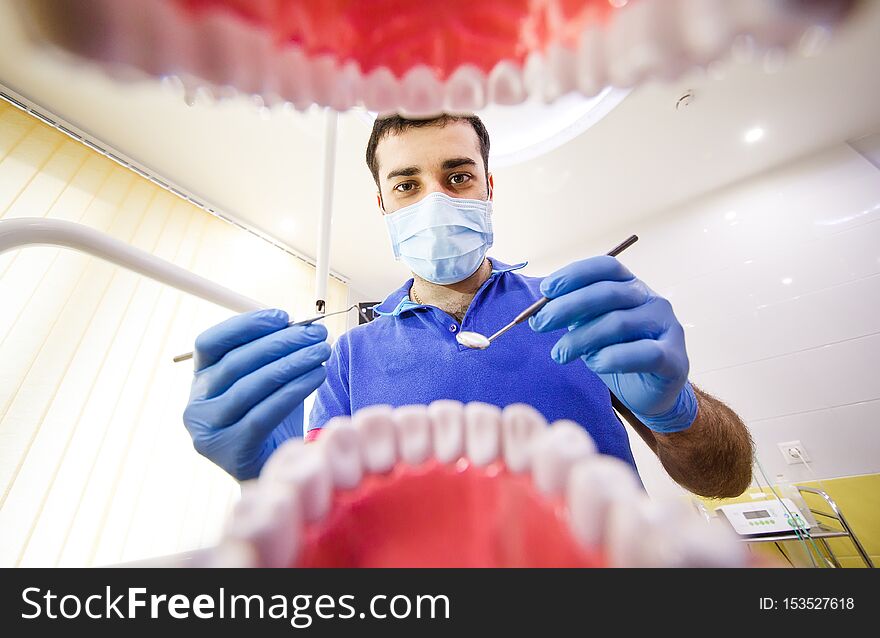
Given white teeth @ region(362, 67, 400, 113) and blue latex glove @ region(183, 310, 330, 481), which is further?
blue latex glove @ region(183, 310, 330, 481)

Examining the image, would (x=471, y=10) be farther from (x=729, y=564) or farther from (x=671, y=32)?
(x=729, y=564)

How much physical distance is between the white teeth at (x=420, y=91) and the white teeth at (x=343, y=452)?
0.22m

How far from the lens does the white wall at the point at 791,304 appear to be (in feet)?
6.23

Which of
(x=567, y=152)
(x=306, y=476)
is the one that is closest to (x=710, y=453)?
(x=306, y=476)

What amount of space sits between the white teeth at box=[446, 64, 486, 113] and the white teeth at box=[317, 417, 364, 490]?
23cm

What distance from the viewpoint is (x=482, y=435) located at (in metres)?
0.30

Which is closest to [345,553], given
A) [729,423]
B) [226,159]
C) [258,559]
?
[258,559]

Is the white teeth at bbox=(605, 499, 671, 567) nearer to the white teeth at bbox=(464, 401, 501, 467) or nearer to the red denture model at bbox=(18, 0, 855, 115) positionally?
the white teeth at bbox=(464, 401, 501, 467)

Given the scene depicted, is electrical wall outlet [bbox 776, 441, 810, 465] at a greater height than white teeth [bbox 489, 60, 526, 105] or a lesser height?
greater

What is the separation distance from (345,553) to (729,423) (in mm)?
885

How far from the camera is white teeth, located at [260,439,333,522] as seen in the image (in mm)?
230

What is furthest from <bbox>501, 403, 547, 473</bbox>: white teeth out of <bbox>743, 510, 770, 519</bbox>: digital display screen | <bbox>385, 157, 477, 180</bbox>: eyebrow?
<bbox>743, 510, 770, 519</bbox>: digital display screen

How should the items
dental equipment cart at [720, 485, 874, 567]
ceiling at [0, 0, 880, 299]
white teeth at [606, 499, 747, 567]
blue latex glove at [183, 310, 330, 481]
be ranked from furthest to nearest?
→ ceiling at [0, 0, 880, 299], dental equipment cart at [720, 485, 874, 567], blue latex glove at [183, 310, 330, 481], white teeth at [606, 499, 747, 567]

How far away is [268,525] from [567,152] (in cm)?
229
